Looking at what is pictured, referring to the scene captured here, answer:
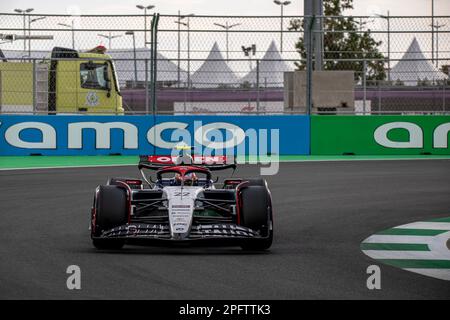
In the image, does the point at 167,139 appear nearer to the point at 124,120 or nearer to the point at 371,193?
the point at 124,120

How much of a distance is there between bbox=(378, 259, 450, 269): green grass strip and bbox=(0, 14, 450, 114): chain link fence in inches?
443

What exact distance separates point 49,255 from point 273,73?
15.9m

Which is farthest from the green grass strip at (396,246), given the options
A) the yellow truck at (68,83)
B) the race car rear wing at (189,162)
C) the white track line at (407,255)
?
the yellow truck at (68,83)

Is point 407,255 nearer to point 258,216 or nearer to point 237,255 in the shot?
point 258,216

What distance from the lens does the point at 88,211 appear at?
37.7ft

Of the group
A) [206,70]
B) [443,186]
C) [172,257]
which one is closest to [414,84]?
[206,70]

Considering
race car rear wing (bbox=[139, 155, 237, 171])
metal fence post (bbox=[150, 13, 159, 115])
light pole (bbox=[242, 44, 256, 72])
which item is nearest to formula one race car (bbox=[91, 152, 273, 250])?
race car rear wing (bbox=[139, 155, 237, 171])

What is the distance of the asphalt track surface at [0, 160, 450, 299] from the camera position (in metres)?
6.69

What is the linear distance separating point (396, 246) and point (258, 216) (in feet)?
4.28

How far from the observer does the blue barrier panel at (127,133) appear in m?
20.8

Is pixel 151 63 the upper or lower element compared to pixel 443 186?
upper

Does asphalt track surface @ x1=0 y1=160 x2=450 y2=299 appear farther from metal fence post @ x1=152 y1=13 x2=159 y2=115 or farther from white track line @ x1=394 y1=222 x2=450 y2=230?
metal fence post @ x1=152 y1=13 x2=159 y2=115

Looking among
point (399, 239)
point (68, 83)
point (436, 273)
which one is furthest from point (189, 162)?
point (68, 83)

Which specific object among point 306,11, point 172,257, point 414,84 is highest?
point 306,11
